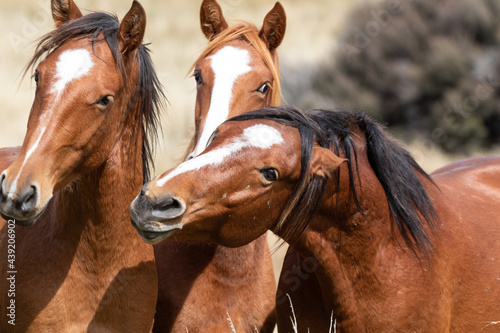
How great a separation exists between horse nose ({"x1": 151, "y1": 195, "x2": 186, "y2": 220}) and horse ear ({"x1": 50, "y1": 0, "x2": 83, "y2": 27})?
144 centimetres

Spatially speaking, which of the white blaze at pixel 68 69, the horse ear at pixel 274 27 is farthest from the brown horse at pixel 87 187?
the horse ear at pixel 274 27

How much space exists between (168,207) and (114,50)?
99 cm

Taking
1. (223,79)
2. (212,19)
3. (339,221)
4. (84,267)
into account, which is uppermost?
(212,19)

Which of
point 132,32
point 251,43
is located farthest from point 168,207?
point 251,43

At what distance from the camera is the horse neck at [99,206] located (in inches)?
130

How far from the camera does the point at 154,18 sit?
20.0m

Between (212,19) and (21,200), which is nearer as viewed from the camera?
(21,200)

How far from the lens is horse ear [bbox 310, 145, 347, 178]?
290cm

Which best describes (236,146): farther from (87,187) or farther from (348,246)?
(87,187)

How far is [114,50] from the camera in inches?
127

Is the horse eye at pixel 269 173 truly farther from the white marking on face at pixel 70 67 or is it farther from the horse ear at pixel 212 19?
the horse ear at pixel 212 19

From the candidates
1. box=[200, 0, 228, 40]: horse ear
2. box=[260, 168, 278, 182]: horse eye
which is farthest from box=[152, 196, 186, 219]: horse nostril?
box=[200, 0, 228, 40]: horse ear

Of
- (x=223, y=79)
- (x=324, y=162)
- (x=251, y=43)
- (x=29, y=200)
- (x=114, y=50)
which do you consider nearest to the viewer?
(x=29, y=200)

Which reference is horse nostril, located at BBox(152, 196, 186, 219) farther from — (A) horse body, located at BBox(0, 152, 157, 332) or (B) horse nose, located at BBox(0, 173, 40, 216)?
(A) horse body, located at BBox(0, 152, 157, 332)
